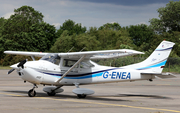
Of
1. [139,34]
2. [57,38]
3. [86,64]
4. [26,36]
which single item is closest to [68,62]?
[86,64]

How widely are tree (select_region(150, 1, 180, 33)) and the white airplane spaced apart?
54.5 metres

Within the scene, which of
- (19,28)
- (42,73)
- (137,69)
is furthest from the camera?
(19,28)

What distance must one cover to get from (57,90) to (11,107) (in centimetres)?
451

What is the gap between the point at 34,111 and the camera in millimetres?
9016

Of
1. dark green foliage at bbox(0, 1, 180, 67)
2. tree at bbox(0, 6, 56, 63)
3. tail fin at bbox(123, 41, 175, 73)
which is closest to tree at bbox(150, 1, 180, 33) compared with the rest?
dark green foliage at bbox(0, 1, 180, 67)

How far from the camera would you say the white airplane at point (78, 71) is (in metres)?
12.7

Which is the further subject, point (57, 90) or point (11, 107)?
point (57, 90)

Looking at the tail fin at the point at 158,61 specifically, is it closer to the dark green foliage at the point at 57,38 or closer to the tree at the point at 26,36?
the dark green foliage at the point at 57,38

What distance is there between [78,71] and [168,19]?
57387 mm

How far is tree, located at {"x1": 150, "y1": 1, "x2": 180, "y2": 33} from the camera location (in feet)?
214

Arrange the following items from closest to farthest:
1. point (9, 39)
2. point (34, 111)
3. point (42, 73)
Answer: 1. point (34, 111)
2. point (42, 73)
3. point (9, 39)

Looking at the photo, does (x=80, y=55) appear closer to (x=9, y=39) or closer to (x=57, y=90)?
(x=57, y=90)

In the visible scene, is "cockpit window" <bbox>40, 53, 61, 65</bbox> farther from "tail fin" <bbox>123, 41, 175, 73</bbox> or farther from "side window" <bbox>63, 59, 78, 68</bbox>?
"tail fin" <bbox>123, 41, 175, 73</bbox>

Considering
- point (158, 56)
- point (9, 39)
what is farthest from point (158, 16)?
point (158, 56)
